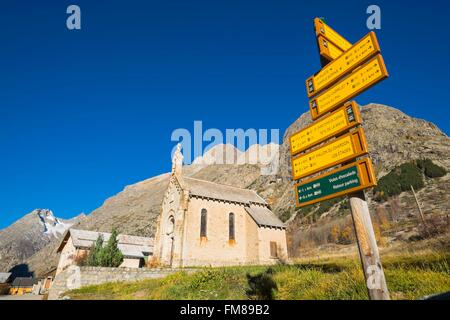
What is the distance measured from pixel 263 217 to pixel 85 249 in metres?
28.4

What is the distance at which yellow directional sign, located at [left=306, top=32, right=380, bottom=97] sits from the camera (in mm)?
5867

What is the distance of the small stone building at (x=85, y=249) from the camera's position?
39.5m

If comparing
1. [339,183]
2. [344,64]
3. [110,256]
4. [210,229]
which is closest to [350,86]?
[344,64]

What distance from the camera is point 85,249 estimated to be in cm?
3991

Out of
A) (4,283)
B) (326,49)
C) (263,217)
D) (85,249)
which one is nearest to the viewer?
(326,49)

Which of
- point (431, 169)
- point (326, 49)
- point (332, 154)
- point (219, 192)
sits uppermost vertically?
point (431, 169)

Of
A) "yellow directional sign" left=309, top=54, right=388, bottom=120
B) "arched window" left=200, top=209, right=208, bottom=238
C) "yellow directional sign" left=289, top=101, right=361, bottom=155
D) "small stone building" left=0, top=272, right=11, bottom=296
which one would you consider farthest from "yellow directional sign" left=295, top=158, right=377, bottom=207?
"small stone building" left=0, top=272, right=11, bottom=296

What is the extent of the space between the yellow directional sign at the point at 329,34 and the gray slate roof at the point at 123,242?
131 ft

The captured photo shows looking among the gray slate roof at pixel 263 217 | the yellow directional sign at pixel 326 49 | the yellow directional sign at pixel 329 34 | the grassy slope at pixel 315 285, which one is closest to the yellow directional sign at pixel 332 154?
the yellow directional sign at pixel 326 49

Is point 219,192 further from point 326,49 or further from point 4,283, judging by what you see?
point 4,283

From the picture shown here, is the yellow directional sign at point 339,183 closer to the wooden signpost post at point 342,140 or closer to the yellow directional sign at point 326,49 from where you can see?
the wooden signpost post at point 342,140
